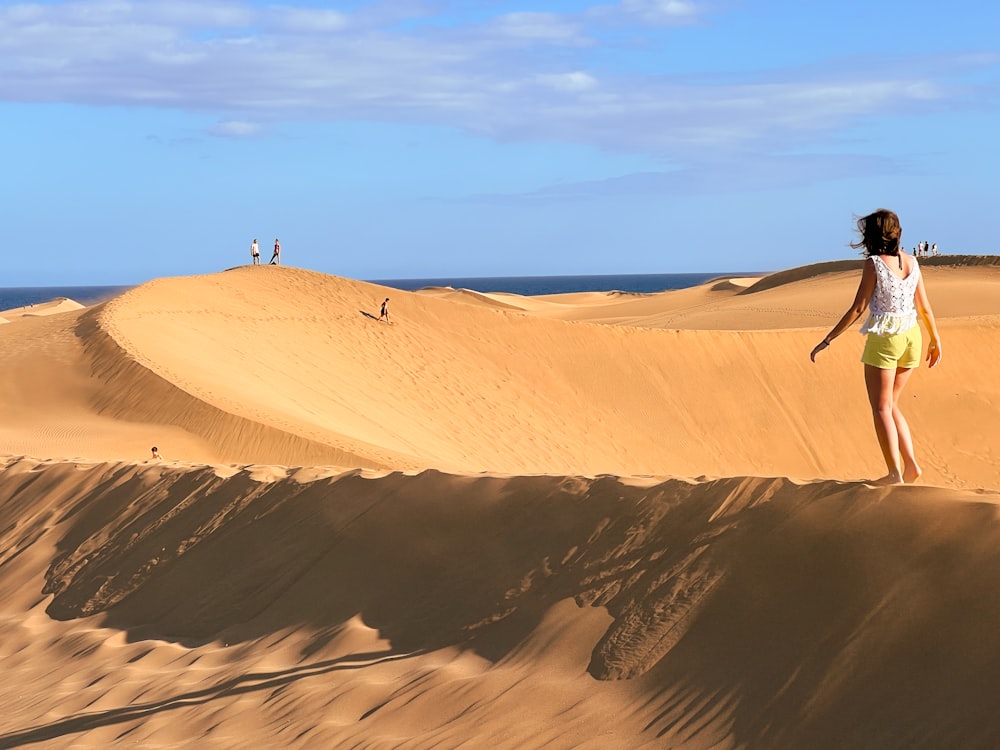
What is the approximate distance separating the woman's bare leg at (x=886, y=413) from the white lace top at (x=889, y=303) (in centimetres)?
23

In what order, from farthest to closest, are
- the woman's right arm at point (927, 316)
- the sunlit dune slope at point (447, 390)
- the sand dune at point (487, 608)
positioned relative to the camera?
the sunlit dune slope at point (447, 390)
the woman's right arm at point (927, 316)
the sand dune at point (487, 608)

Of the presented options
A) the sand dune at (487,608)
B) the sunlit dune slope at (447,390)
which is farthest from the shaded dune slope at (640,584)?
the sunlit dune slope at (447,390)

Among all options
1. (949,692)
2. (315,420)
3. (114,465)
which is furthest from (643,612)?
(315,420)

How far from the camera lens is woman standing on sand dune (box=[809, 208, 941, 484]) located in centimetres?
600

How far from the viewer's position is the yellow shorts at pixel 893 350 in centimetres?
600

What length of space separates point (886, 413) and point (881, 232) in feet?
3.10

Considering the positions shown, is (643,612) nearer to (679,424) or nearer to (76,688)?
(76,688)

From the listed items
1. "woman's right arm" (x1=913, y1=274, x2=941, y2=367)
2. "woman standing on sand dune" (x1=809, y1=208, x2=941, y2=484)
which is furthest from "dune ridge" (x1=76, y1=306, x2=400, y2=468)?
"woman standing on sand dune" (x1=809, y1=208, x2=941, y2=484)

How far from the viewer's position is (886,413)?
6.04m

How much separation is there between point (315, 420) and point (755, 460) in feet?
28.4

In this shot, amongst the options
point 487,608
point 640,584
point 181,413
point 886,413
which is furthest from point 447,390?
point 886,413

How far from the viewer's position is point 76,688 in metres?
7.48

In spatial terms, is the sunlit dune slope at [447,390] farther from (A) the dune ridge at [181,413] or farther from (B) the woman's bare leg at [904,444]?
(B) the woman's bare leg at [904,444]

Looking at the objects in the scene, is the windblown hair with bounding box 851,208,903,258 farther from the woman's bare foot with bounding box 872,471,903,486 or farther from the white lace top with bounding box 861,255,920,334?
the woman's bare foot with bounding box 872,471,903,486
